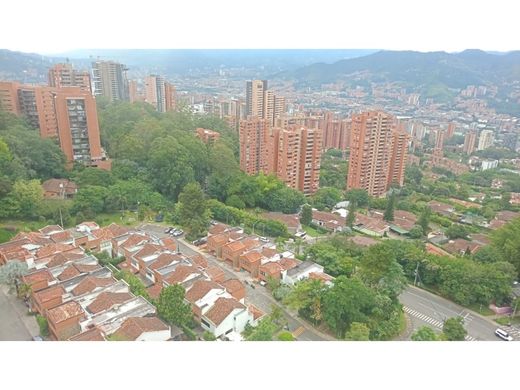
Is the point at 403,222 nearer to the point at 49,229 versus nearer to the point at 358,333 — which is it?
the point at 358,333

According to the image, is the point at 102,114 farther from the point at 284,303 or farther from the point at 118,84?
the point at 284,303

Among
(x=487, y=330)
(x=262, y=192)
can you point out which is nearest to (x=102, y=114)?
(x=262, y=192)

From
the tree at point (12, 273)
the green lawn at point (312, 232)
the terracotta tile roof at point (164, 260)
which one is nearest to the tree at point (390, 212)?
the green lawn at point (312, 232)

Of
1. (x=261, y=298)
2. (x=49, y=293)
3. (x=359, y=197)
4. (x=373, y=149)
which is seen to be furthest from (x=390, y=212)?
(x=49, y=293)

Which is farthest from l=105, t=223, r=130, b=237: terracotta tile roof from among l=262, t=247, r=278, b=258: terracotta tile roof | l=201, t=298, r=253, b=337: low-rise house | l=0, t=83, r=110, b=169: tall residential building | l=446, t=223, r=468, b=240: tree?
l=446, t=223, r=468, b=240: tree

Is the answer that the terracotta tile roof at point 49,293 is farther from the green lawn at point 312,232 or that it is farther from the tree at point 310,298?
the green lawn at point 312,232
